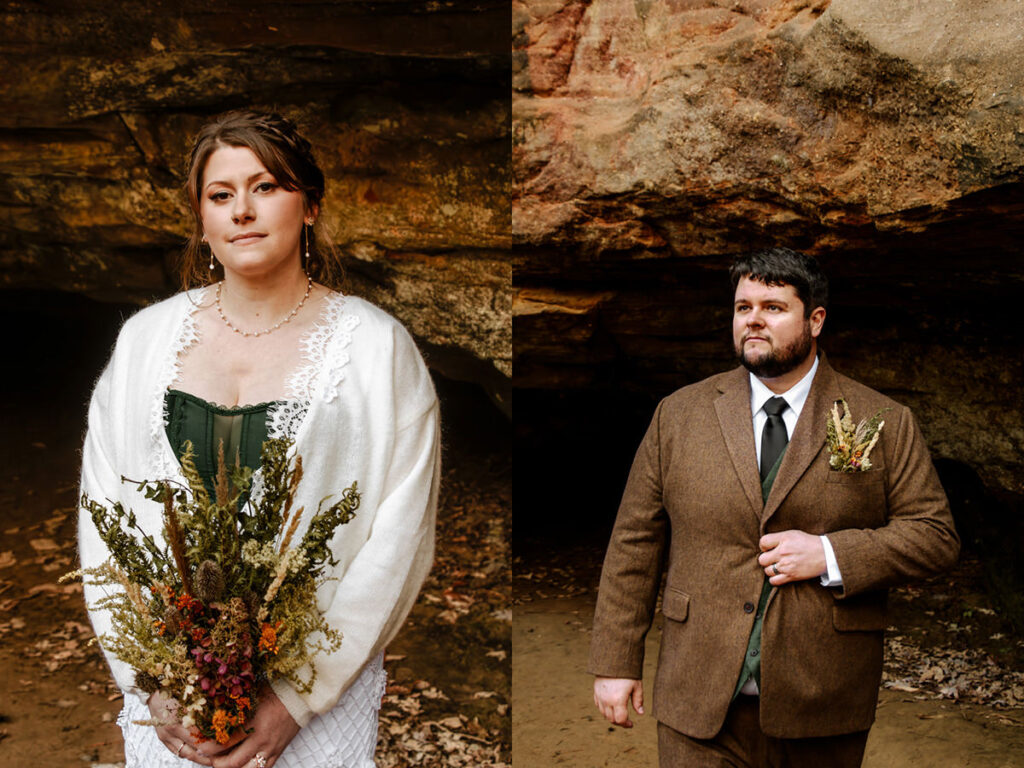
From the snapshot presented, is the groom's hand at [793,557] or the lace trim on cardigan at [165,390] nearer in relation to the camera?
the lace trim on cardigan at [165,390]

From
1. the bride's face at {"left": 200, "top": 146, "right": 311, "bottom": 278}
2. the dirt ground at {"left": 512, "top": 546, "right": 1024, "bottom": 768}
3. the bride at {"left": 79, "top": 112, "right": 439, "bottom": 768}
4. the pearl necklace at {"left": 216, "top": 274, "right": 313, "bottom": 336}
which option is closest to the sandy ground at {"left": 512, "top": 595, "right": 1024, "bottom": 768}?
the dirt ground at {"left": 512, "top": 546, "right": 1024, "bottom": 768}

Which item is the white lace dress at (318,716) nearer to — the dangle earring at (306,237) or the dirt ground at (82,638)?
the dangle earring at (306,237)

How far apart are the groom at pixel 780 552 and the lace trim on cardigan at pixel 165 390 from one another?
1.26 meters

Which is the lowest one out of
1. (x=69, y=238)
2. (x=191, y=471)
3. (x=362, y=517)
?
(x=362, y=517)

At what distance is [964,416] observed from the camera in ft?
15.2

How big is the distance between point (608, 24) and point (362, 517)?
2.20 m

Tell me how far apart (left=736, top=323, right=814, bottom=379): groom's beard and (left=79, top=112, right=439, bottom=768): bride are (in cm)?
85

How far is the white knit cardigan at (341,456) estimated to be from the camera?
2.22 metres

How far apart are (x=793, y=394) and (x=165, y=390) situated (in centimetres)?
160

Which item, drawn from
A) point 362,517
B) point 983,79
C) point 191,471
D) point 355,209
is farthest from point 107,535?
point 983,79

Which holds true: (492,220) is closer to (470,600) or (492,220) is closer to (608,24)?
(608,24)

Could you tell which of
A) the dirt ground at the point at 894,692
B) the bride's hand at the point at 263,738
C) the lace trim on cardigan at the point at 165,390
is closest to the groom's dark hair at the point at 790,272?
the lace trim on cardigan at the point at 165,390

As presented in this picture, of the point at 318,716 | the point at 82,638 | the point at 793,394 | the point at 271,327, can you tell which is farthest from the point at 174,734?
the point at 82,638

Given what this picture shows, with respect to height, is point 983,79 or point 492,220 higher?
point 983,79
